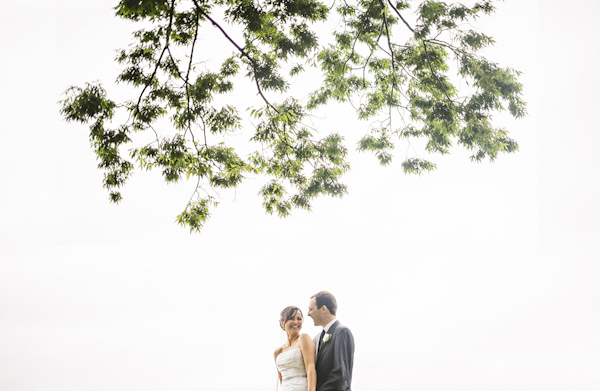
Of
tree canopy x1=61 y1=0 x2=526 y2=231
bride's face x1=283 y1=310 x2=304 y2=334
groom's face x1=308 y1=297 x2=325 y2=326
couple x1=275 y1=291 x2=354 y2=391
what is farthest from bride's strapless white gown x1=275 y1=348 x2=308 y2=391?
tree canopy x1=61 y1=0 x2=526 y2=231

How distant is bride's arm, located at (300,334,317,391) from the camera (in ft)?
8.04

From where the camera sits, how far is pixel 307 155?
4223 mm

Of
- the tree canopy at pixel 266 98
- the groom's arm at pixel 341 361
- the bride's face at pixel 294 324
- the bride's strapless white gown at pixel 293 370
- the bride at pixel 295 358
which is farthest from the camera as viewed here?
the tree canopy at pixel 266 98

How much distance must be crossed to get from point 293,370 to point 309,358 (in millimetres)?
230

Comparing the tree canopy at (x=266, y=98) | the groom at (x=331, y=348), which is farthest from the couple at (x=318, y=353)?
the tree canopy at (x=266, y=98)

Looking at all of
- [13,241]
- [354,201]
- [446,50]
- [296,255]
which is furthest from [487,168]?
[13,241]

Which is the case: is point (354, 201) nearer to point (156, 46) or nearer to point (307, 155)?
point (307, 155)

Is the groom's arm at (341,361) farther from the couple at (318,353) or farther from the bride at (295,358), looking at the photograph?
the bride at (295,358)

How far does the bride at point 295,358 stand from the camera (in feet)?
8.34

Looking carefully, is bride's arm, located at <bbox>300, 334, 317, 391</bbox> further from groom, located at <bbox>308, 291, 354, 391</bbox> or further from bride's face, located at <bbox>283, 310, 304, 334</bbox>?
bride's face, located at <bbox>283, 310, 304, 334</bbox>

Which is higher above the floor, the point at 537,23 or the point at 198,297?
the point at 537,23

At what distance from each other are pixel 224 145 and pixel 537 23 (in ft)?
24.7

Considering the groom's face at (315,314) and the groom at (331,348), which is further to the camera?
the groom's face at (315,314)

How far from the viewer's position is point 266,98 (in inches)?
156
